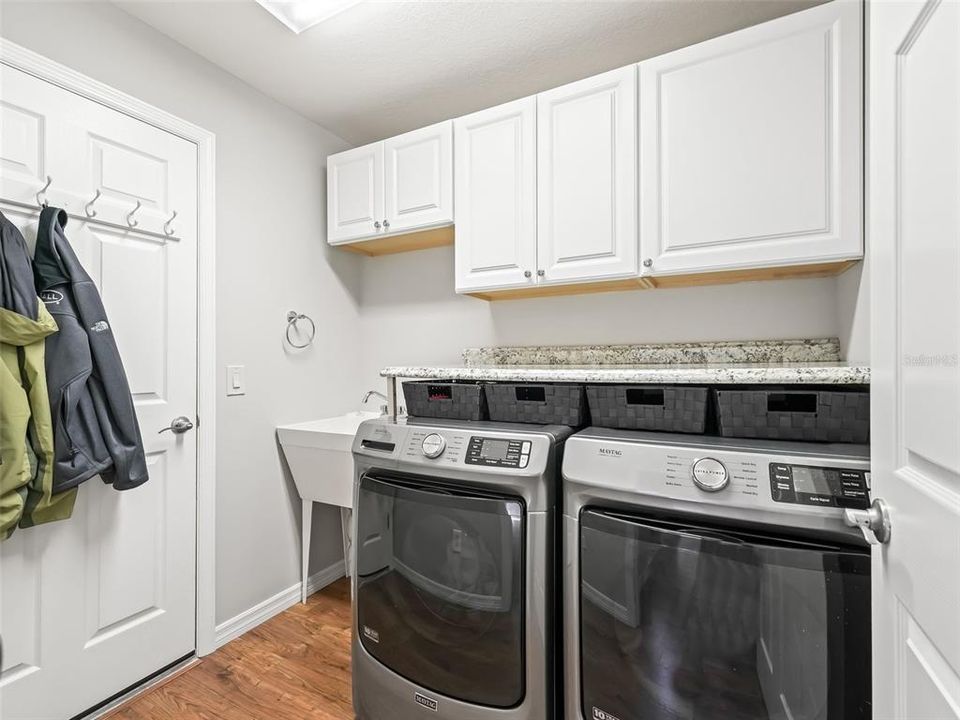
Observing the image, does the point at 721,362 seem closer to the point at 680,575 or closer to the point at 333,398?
the point at 680,575

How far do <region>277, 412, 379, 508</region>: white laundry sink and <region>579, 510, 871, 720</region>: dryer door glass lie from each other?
1.26 metres

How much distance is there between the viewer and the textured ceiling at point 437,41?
1742 mm

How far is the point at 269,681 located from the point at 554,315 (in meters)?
1.92

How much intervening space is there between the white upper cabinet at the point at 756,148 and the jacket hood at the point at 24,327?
1.93m

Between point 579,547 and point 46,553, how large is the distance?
1.65m

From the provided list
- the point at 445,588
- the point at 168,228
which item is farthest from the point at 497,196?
the point at 445,588

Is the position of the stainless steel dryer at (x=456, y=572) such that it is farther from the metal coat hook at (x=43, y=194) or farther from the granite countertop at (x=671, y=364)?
the metal coat hook at (x=43, y=194)

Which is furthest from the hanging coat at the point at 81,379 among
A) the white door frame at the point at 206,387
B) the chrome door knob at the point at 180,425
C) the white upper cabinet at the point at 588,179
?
the white upper cabinet at the point at 588,179

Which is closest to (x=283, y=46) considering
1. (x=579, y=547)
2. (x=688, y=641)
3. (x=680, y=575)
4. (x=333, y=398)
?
(x=333, y=398)

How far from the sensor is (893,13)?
75 centimetres

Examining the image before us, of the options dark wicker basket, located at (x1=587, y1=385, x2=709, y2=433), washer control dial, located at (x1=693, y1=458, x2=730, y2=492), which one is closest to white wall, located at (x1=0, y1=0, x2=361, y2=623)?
dark wicker basket, located at (x1=587, y1=385, x2=709, y2=433)

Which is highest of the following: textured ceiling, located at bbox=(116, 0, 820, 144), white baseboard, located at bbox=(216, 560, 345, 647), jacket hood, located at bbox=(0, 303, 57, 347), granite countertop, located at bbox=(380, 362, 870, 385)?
textured ceiling, located at bbox=(116, 0, 820, 144)

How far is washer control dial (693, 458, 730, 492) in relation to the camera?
113 cm

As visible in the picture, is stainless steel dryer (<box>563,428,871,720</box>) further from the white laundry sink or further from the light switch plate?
the light switch plate
